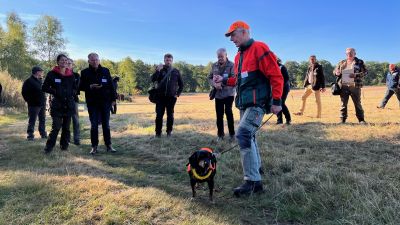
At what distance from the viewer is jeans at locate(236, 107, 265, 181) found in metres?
4.74

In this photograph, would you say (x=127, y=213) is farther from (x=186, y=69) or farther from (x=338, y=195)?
(x=186, y=69)

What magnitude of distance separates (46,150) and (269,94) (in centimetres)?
546

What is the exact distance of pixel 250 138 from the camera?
189 inches

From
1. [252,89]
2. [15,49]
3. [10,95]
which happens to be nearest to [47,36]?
[15,49]

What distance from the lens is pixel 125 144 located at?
9344mm

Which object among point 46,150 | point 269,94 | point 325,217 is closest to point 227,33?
point 269,94

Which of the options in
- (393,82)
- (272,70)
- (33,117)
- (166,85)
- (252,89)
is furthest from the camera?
(393,82)

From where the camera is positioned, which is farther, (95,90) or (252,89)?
(95,90)

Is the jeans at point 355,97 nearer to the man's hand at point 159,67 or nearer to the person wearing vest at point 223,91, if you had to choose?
the person wearing vest at point 223,91

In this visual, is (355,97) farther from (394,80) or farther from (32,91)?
(32,91)

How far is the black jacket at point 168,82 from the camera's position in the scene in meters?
9.22

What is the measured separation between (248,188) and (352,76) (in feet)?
22.9

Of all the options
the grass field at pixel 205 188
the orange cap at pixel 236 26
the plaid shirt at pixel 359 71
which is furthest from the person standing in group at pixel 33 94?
the plaid shirt at pixel 359 71

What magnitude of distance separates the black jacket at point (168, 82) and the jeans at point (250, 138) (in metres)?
4.64
